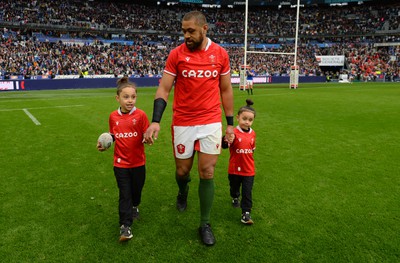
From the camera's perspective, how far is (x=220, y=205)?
433 centimetres

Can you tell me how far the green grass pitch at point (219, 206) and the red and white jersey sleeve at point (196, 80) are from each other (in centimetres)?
130

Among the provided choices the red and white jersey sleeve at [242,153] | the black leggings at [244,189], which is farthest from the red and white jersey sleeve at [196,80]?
the black leggings at [244,189]

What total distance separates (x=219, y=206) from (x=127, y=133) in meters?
1.64

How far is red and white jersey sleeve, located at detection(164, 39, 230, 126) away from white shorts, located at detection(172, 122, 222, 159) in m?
0.06

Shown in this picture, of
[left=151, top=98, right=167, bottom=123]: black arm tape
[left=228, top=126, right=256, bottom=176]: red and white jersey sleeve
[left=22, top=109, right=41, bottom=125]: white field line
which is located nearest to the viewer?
[left=151, top=98, right=167, bottom=123]: black arm tape

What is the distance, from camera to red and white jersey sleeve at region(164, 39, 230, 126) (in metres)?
3.45

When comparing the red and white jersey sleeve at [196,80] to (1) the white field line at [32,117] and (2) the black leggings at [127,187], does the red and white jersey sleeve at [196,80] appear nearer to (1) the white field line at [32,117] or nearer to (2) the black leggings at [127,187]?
(2) the black leggings at [127,187]

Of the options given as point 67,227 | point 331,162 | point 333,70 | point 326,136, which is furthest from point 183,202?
point 333,70

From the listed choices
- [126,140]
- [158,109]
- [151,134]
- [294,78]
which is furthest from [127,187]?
[294,78]

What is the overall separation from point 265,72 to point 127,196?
44.4 m

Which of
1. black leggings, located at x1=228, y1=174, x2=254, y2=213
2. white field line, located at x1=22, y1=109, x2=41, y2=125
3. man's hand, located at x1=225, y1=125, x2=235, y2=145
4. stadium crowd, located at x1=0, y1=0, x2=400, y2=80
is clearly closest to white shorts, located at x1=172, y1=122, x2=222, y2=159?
man's hand, located at x1=225, y1=125, x2=235, y2=145

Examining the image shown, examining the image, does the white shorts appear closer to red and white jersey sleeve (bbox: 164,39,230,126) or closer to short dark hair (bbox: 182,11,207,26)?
red and white jersey sleeve (bbox: 164,39,230,126)

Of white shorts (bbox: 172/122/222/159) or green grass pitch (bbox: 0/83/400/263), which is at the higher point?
white shorts (bbox: 172/122/222/159)

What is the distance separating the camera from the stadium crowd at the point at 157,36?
3659 cm
